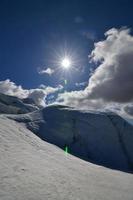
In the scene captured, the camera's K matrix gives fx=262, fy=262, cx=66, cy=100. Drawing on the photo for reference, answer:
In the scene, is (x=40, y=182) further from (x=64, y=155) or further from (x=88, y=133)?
(x=88, y=133)

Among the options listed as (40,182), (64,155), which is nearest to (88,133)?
(64,155)

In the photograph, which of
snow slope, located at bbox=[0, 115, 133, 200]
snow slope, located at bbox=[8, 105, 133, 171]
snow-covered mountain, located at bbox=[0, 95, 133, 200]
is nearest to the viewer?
snow slope, located at bbox=[0, 115, 133, 200]

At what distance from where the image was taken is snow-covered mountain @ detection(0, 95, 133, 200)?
13180mm

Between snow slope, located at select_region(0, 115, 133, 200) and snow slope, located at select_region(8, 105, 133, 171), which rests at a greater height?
snow slope, located at select_region(8, 105, 133, 171)

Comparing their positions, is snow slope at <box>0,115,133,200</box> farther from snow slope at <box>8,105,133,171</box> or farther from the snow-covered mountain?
snow slope at <box>8,105,133,171</box>

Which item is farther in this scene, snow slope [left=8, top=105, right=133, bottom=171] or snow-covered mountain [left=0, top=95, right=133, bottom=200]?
snow slope [left=8, top=105, right=133, bottom=171]

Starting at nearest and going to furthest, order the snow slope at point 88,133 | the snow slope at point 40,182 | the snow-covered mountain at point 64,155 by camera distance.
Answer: the snow slope at point 40,182, the snow-covered mountain at point 64,155, the snow slope at point 88,133

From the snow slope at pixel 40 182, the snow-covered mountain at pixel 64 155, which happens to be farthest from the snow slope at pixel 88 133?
the snow slope at pixel 40 182

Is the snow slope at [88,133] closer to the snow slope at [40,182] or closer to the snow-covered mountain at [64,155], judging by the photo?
Result: the snow-covered mountain at [64,155]

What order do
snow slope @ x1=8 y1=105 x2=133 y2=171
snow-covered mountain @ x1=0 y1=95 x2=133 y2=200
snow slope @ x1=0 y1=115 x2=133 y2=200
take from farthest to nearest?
snow slope @ x1=8 y1=105 x2=133 y2=171
snow-covered mountain @ x1=0 y1=95 x2=133 y2=200
snow slope @ x1=0 y1=115 x2=133 y2=200

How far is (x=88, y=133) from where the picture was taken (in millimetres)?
35375

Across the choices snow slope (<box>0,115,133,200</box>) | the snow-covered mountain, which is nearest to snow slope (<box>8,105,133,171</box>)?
the snow-covered mountain

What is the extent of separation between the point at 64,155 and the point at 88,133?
1054 centimetres

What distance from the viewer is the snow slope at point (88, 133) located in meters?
31.7
